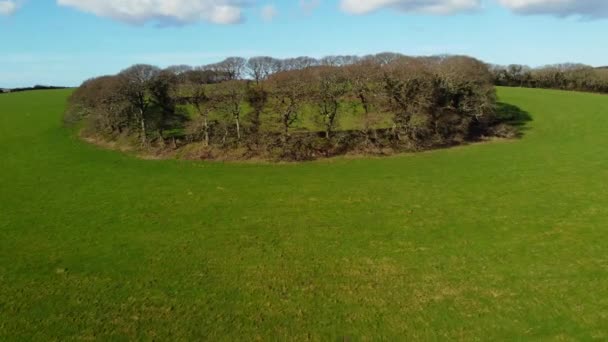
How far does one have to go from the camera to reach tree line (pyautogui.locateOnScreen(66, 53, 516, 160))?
4050 centimetres

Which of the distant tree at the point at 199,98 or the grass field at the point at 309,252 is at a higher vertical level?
the distant tree at the point at 199,98

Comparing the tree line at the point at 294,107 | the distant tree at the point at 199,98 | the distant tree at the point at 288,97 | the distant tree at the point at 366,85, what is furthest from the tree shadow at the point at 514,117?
the distant tree at the point at 199,98

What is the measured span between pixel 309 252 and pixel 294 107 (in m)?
23.5

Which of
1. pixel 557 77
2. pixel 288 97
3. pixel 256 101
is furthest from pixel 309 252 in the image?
pixel 557 77

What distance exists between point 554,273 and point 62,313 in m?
17.4

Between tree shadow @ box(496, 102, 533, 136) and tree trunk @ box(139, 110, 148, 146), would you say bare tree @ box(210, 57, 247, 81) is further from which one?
tree shadow @ box(496, 102, 533, 136)

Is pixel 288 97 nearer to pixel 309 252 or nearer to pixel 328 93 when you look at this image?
pixel 328 93

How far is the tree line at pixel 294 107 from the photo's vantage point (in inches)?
1594

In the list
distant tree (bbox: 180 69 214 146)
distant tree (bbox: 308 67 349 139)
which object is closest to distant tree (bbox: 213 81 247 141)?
→ distant tree (bbox: 180 69 214 146)

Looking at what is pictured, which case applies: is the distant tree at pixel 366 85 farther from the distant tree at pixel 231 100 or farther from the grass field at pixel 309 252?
the distant tree at pixel 231 100

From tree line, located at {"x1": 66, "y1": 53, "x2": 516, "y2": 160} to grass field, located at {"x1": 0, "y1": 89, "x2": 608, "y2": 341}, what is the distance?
264 inches

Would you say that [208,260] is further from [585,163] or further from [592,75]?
[592,75]

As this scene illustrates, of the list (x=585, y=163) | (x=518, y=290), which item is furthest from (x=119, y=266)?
(x=585, y=163)

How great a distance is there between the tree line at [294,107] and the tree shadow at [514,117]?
5.40 metres
